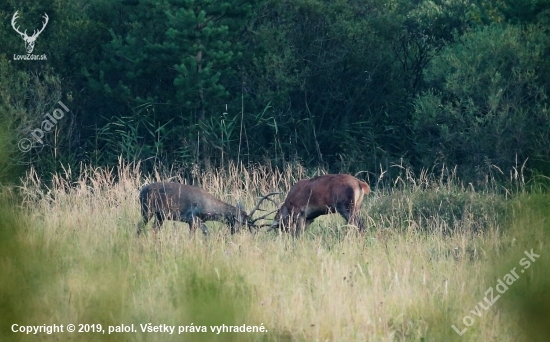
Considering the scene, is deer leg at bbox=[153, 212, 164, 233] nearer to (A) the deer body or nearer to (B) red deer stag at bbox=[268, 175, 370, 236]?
(A) the deer body

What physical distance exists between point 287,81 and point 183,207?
842 cm

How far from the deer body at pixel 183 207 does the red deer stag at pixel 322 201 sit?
1.79 ft

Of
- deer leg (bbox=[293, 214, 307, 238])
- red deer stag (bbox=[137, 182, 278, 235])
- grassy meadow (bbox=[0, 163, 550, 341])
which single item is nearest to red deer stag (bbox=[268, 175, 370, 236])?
deer leg (bbox=[293, 214, 307, 238])

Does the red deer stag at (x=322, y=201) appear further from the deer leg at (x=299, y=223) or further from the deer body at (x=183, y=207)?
the deer body at (x=183, y=207)

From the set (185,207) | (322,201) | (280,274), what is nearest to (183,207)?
(185,207)

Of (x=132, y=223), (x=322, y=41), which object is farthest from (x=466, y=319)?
(x=322, y=41)

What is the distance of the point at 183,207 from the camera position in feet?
31.7

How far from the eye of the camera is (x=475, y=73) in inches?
610

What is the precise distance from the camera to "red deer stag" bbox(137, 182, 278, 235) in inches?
376

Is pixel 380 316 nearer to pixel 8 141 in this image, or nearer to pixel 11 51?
pixel 8 141

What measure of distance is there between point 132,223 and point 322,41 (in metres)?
9.79

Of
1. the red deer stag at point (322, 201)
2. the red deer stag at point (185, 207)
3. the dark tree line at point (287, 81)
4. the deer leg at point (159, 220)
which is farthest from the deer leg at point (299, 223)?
the dark tree line at point (287, 81)

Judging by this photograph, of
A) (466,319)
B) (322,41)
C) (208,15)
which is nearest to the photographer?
(466,319)

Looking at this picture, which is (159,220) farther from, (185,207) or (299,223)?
(299,223)
